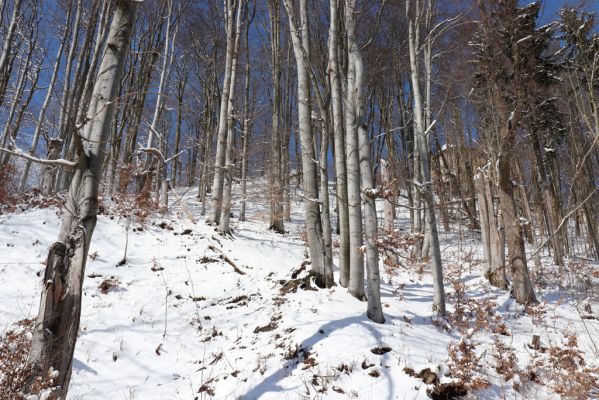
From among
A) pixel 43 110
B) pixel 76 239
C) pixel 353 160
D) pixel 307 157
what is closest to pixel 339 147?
pixel 307 157

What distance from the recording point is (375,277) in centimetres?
454

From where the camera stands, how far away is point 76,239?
272cm

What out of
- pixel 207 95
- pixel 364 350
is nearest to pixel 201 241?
pixel 364 350

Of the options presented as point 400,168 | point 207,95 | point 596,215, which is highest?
point 207,95

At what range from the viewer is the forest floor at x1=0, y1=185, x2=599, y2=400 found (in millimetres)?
3545

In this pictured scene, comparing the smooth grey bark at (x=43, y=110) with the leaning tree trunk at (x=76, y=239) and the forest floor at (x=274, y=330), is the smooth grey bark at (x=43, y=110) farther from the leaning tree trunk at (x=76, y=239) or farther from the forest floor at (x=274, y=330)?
the leaning tree trunk at (x=76, y=239)

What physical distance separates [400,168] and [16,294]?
14879 mm

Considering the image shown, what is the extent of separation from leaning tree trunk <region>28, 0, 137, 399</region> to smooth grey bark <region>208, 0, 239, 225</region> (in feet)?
24.1

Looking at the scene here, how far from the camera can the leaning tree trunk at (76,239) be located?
2510mm

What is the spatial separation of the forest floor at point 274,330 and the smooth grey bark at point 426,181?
476mm

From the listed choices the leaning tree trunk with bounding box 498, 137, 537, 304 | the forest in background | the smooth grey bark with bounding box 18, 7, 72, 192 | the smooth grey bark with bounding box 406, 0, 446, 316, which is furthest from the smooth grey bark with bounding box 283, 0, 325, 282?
the smooth grey bark with bounding box 18, 7, 72, 192

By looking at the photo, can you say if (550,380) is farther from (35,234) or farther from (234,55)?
(234,55)

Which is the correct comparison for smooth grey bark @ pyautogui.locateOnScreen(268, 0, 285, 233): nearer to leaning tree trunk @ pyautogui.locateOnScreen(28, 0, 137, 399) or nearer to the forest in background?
the forest in background

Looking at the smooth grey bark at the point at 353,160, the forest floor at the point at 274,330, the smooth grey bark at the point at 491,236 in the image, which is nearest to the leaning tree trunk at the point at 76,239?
the forest floor at the point at 274,330
